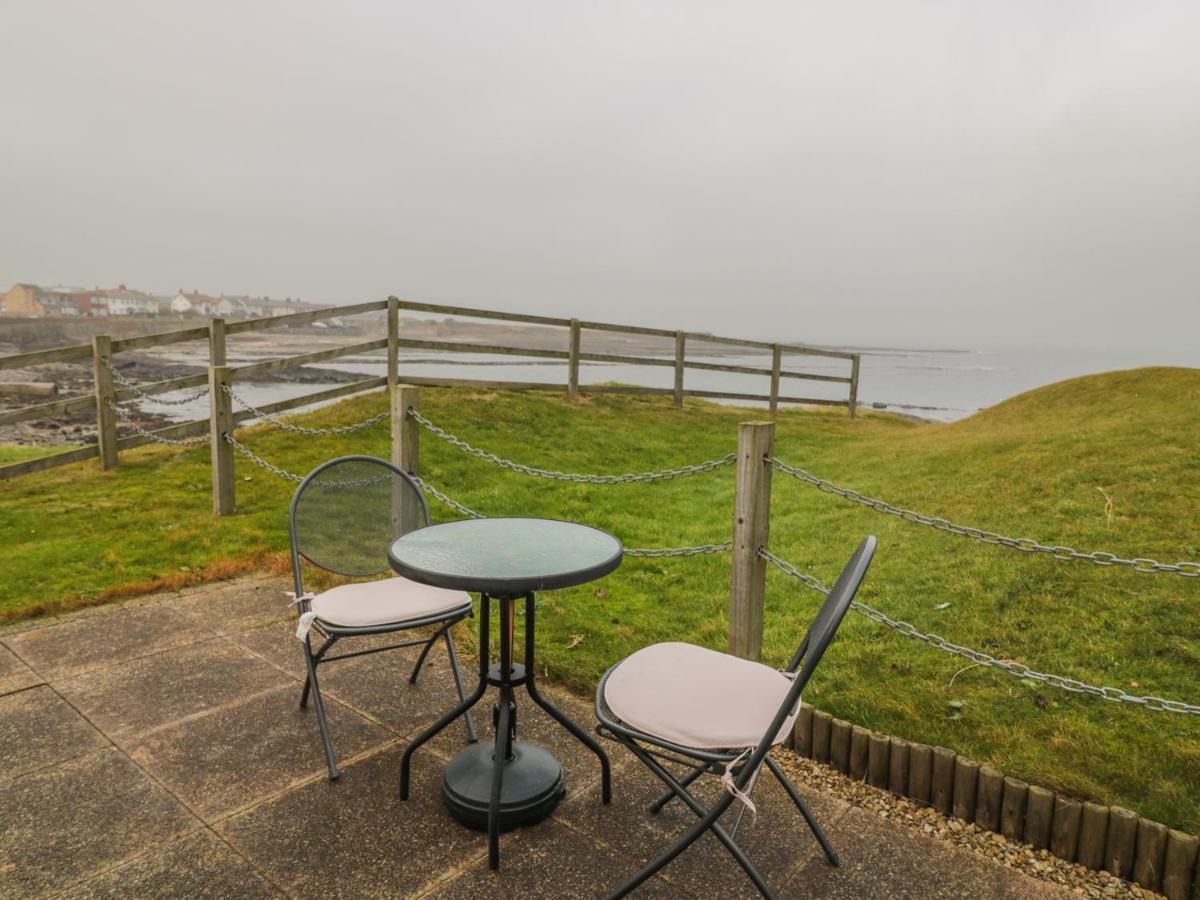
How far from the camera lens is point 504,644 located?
2139mm

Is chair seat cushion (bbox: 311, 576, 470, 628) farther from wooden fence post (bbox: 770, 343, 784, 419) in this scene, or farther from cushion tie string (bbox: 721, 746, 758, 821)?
wooden fence post (bbox: 770, 343, 784, 419)

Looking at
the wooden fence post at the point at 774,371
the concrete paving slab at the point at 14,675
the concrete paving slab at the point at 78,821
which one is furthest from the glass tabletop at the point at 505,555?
the wooden fence post at the point at 774,371

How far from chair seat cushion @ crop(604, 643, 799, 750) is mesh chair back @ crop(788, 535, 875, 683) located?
19cm

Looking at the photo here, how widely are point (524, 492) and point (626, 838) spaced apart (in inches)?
182

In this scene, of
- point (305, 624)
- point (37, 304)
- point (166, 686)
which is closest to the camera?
point (305, 624)

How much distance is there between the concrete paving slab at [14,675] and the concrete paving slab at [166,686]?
0.53 ft

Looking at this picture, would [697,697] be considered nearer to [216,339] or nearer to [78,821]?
[78,821]

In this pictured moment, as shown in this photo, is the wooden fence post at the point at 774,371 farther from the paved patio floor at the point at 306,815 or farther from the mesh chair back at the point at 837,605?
the mesh chair back at the point at 837,605

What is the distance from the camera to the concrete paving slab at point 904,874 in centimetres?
180

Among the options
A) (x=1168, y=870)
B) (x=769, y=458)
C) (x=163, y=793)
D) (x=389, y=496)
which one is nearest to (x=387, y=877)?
(x=163, y=793)

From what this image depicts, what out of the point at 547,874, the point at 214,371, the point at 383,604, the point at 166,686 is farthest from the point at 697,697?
the point at 214,371

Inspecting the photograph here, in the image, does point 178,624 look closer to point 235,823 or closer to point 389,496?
point 389,496

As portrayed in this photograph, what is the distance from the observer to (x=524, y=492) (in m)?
6.49

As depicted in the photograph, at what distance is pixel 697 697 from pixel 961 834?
0.94 m
